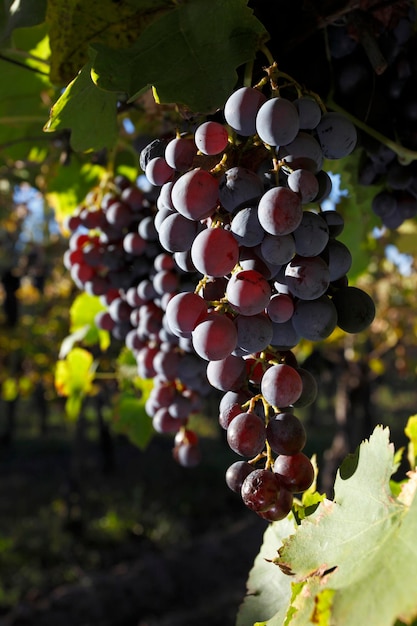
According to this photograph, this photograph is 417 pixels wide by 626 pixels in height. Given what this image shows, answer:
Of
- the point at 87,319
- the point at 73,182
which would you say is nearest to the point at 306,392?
the point at 73,182

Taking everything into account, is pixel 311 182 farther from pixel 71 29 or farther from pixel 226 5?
pixel 71 29

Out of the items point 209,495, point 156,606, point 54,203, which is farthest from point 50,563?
point 54,203

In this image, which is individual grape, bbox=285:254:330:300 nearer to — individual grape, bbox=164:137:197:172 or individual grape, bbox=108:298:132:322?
Answer: individual grape, bbox=164:137:197:172

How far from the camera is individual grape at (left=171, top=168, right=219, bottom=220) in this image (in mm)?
668

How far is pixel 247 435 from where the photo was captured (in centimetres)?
68

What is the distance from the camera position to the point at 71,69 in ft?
3.02

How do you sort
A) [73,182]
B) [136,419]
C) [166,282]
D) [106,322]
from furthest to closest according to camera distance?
[136,419] → [73,182] → [106,322] → [166,282]

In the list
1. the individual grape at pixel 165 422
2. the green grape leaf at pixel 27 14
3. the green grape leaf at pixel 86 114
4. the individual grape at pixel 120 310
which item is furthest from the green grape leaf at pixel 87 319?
the green grape leaf at pixel 27 14

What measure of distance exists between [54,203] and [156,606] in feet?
16.9

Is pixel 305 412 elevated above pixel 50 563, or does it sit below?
below

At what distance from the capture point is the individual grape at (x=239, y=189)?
26.5 inches

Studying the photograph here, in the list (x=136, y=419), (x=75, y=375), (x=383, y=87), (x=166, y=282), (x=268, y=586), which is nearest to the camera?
(x=268, y=586)

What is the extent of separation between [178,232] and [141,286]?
0.57m

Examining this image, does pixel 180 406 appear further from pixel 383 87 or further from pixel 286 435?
pixel 383 87
